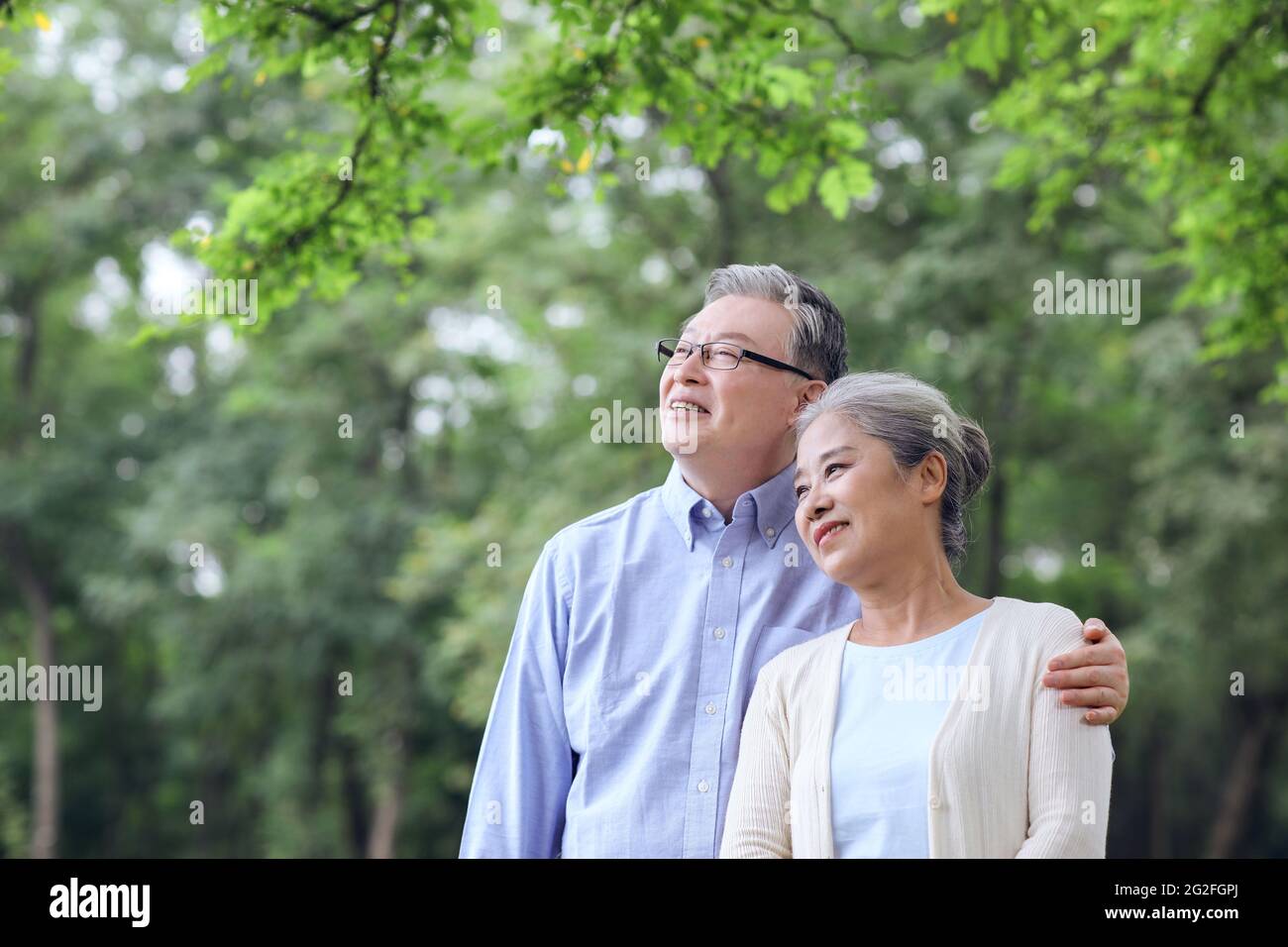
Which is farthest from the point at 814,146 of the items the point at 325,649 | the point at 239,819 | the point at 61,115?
the point at 239,819

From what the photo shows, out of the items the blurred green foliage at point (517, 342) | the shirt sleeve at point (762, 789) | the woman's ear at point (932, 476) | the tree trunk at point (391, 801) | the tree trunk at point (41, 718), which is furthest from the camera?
the tree trunk at point (41, 718)

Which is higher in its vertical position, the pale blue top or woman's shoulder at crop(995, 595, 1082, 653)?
woman's shoulder at crop(995, 595, 1082, 653)

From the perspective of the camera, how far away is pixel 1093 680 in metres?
2.51

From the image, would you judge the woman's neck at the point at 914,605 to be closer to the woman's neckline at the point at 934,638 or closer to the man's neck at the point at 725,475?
the woman's neckline at the point at 934,638

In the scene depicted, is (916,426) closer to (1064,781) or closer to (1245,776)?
(1064,781)

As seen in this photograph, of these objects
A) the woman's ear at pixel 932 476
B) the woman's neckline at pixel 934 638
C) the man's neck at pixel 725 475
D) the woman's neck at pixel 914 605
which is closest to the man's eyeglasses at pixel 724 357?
the man's neck at pixel 725 475

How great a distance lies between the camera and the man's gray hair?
10.9 ft

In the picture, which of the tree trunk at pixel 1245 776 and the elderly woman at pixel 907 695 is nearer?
the elderly woman at pixel 907 695

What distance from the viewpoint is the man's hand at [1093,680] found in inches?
98.3

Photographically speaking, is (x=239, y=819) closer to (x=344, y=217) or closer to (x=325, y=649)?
(x=325, y=649)

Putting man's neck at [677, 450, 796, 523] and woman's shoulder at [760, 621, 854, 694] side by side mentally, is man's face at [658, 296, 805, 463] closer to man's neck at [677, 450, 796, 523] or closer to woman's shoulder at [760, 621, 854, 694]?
man's neck at [677, 450, 796, 523]

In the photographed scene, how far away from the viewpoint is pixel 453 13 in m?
4.70

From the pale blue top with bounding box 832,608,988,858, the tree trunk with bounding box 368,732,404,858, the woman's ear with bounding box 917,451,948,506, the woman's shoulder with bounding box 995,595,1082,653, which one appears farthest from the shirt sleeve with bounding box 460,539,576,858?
the tree trunk with bounding box 368,732,404,858

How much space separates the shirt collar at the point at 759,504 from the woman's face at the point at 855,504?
321 mm
